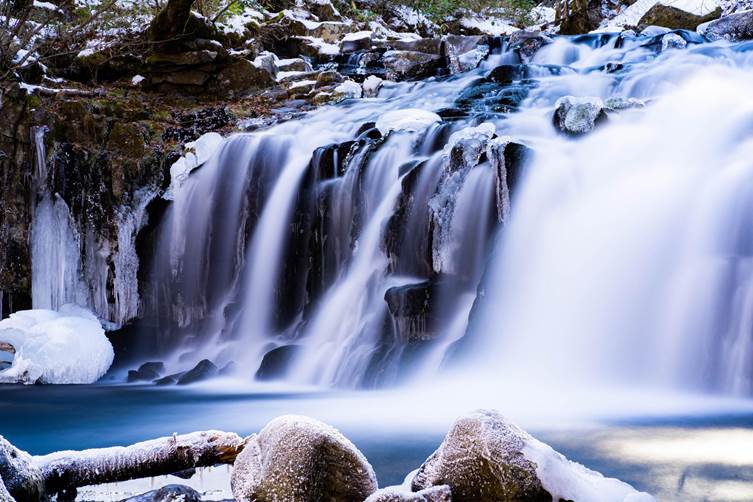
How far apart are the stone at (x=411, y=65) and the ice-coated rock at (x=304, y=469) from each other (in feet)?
38.3

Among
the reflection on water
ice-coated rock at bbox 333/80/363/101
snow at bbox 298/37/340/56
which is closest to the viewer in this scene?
the reflection on water

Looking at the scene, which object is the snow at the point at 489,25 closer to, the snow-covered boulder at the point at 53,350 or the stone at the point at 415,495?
the snow-covered boulder at the point at 53,350

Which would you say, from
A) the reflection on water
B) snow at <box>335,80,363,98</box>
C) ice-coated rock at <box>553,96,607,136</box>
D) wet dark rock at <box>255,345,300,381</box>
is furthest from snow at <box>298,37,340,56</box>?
the reflection on water

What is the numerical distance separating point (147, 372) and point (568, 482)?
687 cm

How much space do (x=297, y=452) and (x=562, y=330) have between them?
14.2ft

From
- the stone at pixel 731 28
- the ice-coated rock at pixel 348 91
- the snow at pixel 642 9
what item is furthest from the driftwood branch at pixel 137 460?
the snow at pixel 642 9

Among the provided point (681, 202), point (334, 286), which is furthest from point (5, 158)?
point (681, 202)

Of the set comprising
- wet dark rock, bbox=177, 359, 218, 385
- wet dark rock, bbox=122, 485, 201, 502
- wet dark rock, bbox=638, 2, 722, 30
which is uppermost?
wet dark rock, bbox=638, 2, 722, 30

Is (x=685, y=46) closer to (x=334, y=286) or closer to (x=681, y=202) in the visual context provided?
(x=681, y=202)

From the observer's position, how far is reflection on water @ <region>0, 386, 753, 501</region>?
3434mm

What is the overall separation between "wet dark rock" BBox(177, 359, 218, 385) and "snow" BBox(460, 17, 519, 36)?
1481cm

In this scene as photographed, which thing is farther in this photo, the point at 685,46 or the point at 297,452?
the point at 685,46

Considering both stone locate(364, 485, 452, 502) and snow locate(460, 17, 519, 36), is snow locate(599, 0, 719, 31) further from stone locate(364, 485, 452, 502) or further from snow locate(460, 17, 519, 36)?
stone locate(364, 485, 452, 502)

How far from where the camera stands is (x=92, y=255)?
1001 cm
